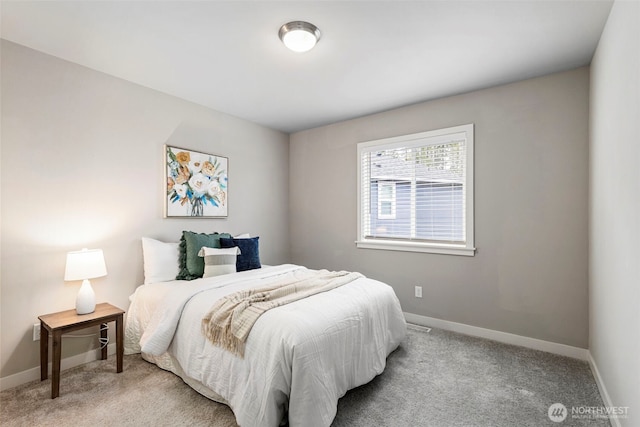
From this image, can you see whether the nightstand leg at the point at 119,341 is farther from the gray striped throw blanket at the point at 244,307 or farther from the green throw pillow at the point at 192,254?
the gray striped throw blanket at the point at 244,307

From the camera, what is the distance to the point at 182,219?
3.44 metres

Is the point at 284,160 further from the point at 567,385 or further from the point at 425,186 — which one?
the point at 567,385

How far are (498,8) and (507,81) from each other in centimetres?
121

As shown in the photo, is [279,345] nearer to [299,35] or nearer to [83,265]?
[83,265]

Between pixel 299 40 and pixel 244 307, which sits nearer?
pixel 244 307

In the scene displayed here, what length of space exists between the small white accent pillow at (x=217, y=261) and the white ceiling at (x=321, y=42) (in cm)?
165

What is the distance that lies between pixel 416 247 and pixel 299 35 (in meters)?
2.51

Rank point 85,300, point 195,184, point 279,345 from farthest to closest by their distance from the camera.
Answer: point 195,184 < point 85,300 < point 279,345

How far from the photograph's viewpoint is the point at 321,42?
2318 mm

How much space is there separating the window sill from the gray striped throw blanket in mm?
1298

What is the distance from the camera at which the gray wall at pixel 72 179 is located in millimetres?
2326

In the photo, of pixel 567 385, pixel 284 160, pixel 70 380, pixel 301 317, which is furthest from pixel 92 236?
pixel 567 385

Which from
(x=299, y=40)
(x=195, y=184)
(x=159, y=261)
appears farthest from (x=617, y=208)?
(x=195, y=184)

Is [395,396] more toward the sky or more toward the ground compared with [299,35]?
more toward the ground
